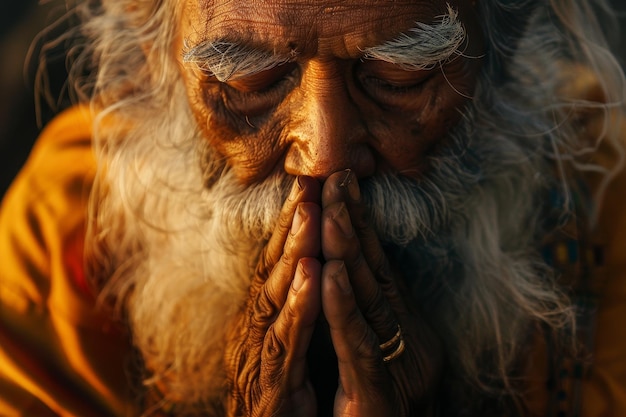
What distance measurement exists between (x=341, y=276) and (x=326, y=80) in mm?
458

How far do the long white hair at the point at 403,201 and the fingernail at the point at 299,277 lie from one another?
9.7 inches

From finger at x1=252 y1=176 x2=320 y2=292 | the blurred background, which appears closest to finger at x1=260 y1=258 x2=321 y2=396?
finger at x1=252 y1=176 x2=320 y2=292

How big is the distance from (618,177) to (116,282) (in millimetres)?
1665

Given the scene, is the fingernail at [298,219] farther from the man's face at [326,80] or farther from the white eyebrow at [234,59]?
the white eyebrow at [234,59]

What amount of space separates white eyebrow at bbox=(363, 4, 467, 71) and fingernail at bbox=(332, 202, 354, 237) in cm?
36

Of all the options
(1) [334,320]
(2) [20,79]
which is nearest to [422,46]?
(1) [334,320]

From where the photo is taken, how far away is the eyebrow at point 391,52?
175cm

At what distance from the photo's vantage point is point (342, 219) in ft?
5.57

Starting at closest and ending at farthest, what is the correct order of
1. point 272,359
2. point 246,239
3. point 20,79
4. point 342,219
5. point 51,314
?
1. point 342,219
2. point 272,359
3. point 246,239
4. point 51,314
5. point 20,79

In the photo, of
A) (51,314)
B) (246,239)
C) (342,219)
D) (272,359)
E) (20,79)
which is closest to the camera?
(342,219)

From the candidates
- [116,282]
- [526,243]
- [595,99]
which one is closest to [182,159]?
[116,282]

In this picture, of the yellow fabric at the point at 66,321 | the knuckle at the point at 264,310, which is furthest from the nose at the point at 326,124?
the yellow fabric at the point at 66,321

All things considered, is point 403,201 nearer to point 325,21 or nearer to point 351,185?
point 351,185

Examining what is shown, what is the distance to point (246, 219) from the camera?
6.49ft
